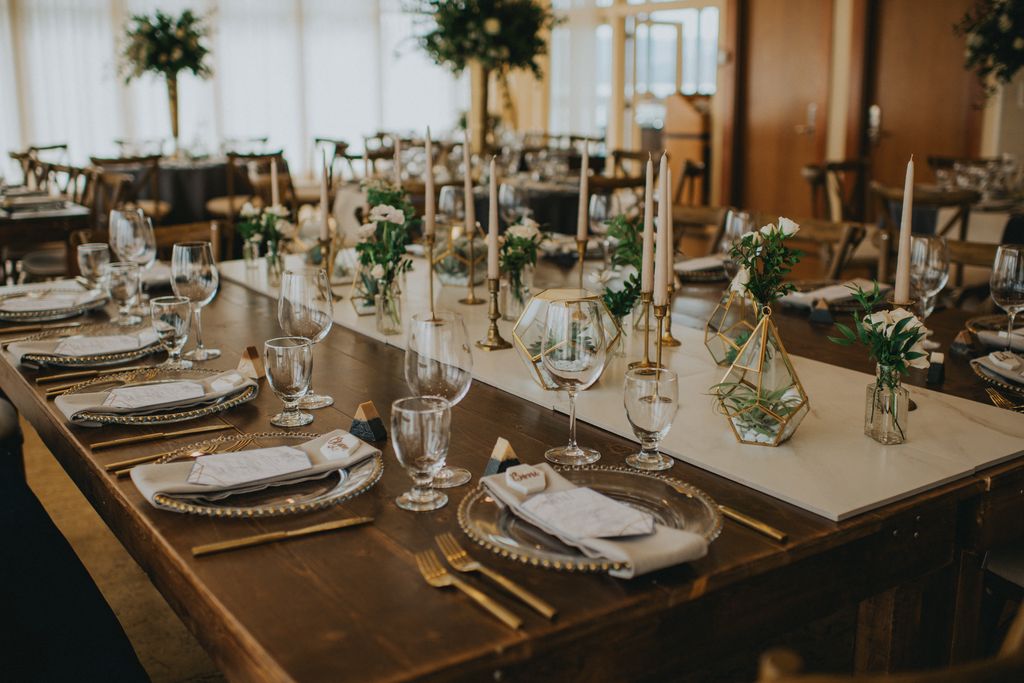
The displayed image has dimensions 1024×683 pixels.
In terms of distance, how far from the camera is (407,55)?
1067cm

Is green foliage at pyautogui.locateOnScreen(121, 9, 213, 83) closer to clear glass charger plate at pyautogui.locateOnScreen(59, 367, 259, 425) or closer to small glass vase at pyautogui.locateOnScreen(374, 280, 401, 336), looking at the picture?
small glass vase at pyautogui.locateOnScreen(374, 280, 401, 336)

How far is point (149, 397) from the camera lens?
163 cm

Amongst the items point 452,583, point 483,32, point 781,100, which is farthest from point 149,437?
point 781,100

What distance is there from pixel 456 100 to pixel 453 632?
34.7ft

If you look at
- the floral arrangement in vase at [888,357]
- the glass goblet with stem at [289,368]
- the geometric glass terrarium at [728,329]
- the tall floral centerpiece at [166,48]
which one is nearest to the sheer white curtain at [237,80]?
the tall floral centerpiece at [166,48]

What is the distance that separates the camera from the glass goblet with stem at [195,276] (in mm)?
2061

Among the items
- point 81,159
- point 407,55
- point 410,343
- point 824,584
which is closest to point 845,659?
point 824,584

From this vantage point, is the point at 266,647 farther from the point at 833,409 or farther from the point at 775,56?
the point at 775,56

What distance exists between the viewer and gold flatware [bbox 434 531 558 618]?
37.9 inches

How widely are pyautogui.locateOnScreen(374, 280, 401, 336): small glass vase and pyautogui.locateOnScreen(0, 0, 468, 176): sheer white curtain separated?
22.1ft

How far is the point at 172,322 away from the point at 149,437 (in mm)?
449

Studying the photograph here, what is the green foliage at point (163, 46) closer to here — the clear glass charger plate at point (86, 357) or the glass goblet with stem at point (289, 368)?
the clear glass charger plate at point (86, 357)

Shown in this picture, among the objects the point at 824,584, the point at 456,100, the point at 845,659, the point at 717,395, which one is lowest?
the point at 845,659

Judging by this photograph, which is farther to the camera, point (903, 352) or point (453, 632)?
point (903, 352)
